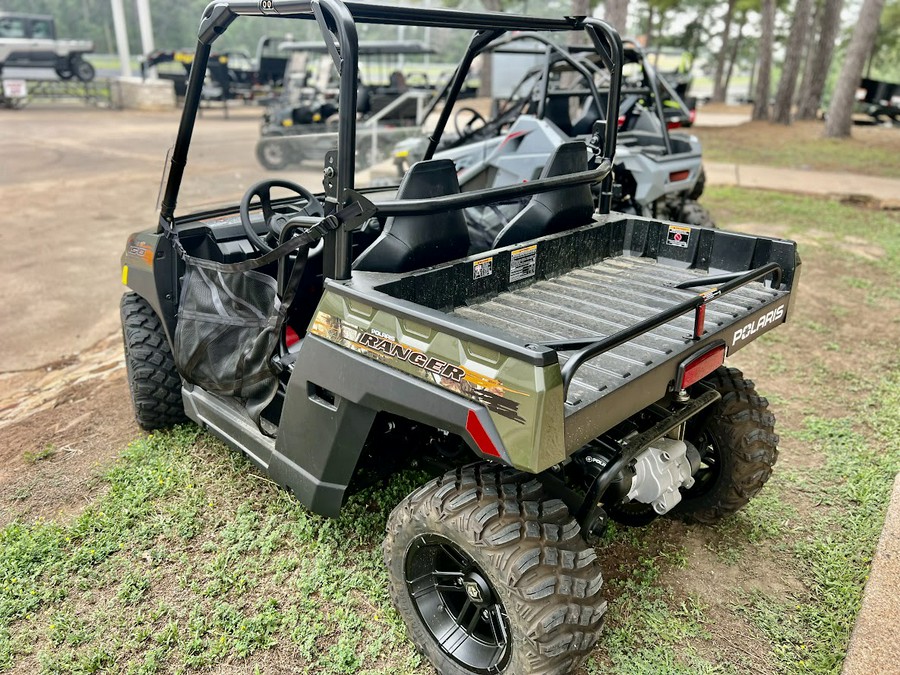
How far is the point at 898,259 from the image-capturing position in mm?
7121

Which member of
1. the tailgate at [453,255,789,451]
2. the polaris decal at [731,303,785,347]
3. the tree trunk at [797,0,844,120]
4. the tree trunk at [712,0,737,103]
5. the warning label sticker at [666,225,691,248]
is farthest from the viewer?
the tree trunk at [712,0,737,103]

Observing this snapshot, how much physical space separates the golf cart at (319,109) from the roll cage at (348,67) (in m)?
6.74

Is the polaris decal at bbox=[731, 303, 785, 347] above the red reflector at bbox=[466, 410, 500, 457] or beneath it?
above

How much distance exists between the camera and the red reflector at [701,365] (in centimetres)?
217

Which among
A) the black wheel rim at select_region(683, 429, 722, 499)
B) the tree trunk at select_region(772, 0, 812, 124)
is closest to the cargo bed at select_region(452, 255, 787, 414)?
the black wheel rim at select_region(683, 429, 722, 499)

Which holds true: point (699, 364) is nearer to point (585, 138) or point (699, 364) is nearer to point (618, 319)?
point (618, 319)

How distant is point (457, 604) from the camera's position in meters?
2.37

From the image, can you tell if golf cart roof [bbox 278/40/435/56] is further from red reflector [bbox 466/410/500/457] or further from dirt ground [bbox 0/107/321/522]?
red reflector [bbox 466/410/500/457]

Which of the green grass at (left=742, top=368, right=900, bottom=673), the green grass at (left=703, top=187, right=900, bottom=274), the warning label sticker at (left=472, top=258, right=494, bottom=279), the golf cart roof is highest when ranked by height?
the golf cart roof

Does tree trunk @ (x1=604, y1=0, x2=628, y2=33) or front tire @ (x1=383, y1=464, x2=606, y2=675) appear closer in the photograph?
front tire @ (x1=383, y1=464, x2=606, y2=675)

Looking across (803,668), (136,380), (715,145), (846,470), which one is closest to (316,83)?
(715,145)

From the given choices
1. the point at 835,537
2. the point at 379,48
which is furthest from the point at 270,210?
the point at 379,48

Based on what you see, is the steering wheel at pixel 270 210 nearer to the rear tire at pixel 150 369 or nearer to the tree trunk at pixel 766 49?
the rear tire at pixel 150 369

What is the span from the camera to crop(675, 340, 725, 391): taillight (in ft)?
7.10
